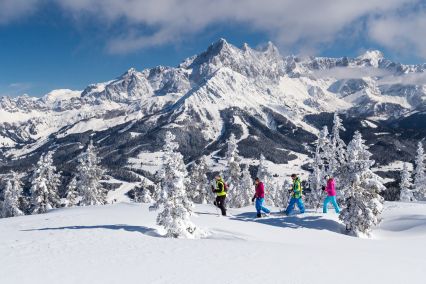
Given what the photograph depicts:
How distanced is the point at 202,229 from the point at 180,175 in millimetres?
3281

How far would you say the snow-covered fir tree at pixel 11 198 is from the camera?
67000mm

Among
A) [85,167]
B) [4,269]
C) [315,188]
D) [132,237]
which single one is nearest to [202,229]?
[132,237]

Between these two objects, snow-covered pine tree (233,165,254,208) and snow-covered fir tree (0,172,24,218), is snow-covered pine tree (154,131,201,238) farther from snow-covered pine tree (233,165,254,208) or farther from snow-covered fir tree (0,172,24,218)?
snow-covered fir tree (0,172,24,218)

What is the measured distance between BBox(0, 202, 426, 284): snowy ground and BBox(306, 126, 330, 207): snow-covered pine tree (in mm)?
28278

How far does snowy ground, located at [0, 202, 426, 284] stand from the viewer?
14.6m

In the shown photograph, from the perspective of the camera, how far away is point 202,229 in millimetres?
24609

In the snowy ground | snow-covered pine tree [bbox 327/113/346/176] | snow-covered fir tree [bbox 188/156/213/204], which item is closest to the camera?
the snowy ground

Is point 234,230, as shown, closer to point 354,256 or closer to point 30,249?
point 354,256

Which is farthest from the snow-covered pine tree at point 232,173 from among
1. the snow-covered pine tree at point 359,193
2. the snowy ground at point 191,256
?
the snowy ground at point 191,256

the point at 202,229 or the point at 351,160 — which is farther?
the point at 351,160

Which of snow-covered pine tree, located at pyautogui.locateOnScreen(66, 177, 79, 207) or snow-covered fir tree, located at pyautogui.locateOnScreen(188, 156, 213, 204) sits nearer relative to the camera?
snow-covered pine tree, located at pyautogui.locateOnScreen(66, 177, 79, 207)

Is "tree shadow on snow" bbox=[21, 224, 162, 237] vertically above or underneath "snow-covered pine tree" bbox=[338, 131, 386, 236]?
underneath

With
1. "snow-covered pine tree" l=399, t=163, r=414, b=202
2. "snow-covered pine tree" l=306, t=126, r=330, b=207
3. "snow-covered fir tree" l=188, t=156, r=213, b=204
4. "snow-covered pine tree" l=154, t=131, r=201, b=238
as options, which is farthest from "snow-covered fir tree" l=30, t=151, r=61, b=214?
"snow-covered pine tree" l=399, t=163, r=414, b=202

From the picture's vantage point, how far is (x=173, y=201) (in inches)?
956
